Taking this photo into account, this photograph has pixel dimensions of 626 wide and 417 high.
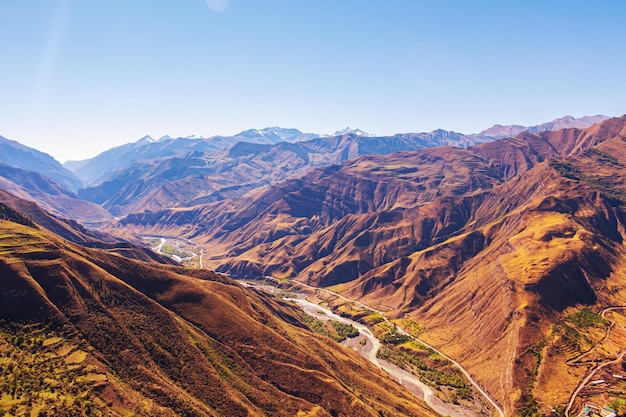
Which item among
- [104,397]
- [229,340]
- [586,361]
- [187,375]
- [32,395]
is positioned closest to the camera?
[32,395]

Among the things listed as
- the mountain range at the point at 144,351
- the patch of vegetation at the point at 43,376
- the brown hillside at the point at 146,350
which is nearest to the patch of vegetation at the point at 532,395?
the mountain range at the point at 144,351

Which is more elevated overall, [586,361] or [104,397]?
[104,397]

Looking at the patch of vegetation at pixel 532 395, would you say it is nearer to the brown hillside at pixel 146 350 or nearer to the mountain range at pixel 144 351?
the mountain range at pixel 144 351

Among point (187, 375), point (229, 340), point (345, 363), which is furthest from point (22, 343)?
point (345, 363)

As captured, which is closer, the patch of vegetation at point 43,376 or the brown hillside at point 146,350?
the patch of vegetation at point 43,376

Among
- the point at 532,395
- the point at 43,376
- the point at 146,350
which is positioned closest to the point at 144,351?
the point at 146,350

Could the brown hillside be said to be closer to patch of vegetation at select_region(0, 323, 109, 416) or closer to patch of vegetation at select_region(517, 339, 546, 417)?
patch of vegetation at select_region(0, 323, 109, 416)

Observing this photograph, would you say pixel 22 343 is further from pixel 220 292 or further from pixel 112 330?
pixel 220 292

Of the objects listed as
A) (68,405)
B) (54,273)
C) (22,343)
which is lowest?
(68,405)
